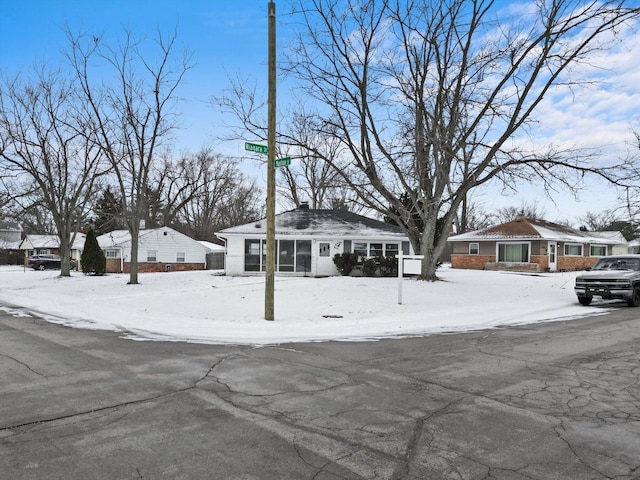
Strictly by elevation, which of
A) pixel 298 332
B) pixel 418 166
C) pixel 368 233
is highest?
pixel 418 166

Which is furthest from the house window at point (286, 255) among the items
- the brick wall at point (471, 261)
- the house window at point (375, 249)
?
the brick wall at point (471, 261)

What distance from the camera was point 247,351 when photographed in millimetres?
8297

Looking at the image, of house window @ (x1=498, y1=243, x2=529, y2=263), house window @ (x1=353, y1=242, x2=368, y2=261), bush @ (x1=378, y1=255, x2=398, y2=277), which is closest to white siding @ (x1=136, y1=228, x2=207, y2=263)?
house window @ (x1=353, y1=242, x2=368, y2=261)

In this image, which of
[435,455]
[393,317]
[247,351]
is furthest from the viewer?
[393,317]

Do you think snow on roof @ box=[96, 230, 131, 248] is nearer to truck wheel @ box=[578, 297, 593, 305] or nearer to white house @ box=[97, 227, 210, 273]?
white house @ box=[97, 227, 210, 273]

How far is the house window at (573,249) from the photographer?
39.5m

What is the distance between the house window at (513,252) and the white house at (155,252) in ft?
88.1

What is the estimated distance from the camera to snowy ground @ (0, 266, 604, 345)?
10859 mm

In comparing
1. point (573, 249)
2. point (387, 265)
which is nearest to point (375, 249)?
point (387, 265)

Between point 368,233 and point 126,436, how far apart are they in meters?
24.7

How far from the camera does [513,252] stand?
37844 millimetres

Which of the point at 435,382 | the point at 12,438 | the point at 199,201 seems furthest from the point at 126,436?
the point at 199,201

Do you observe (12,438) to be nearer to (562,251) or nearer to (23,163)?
(23,163)

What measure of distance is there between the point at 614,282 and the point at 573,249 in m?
26.7
